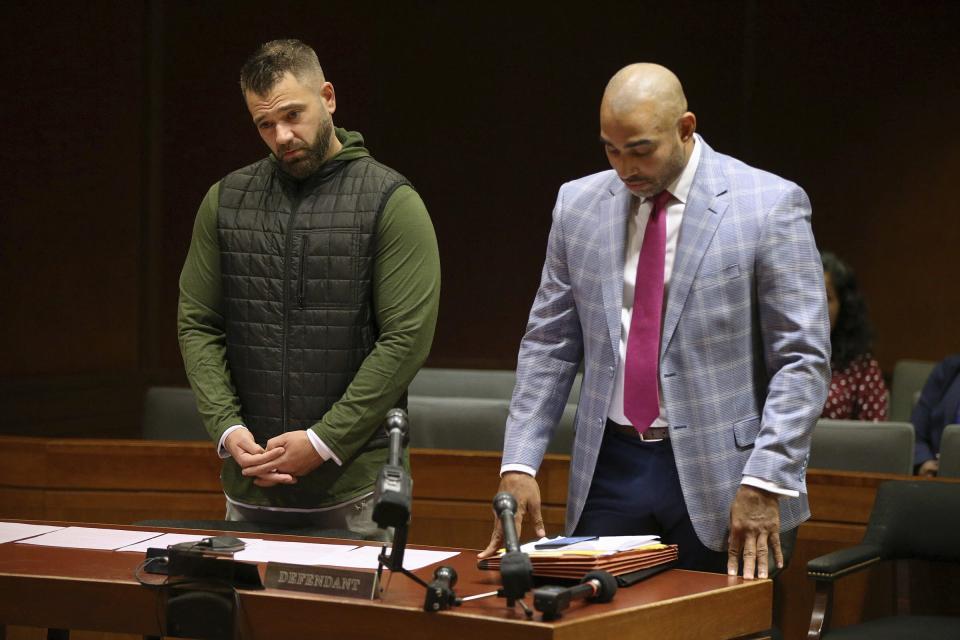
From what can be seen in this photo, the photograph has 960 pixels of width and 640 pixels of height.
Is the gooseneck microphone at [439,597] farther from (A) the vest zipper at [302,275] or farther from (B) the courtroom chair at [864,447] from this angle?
(B) the courtroom chair at [864,447]

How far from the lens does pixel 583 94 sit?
6.57 meters

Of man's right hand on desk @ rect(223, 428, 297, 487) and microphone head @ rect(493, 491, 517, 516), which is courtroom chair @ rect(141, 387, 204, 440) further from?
microphone head @ rect(493, 491, 517, 516)

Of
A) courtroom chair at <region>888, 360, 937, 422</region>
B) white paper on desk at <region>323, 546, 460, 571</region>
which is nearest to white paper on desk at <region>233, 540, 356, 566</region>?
white paper on desk at <region>323, 546, 460, 571</region>

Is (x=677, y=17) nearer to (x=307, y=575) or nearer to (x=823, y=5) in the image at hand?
(x=823, y=5)

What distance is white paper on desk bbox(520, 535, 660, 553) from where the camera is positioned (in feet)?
6.33

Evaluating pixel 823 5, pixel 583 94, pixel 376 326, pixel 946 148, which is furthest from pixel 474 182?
pixel 376 326

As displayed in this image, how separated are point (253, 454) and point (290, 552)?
0.39 m

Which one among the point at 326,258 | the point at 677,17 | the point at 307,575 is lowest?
the point at 307,575

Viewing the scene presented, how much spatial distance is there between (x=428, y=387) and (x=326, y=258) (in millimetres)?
2251

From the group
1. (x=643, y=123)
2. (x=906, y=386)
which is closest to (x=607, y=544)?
(x=643, y=123)

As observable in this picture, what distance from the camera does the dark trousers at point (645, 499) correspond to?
7.27 feet

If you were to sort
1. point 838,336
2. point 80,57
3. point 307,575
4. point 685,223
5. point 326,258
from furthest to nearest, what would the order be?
point 80,57
point 838,336
point 326,258
point 685,223
point 307,575

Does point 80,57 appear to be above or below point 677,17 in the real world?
below

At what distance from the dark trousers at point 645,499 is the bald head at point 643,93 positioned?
1.91ft
